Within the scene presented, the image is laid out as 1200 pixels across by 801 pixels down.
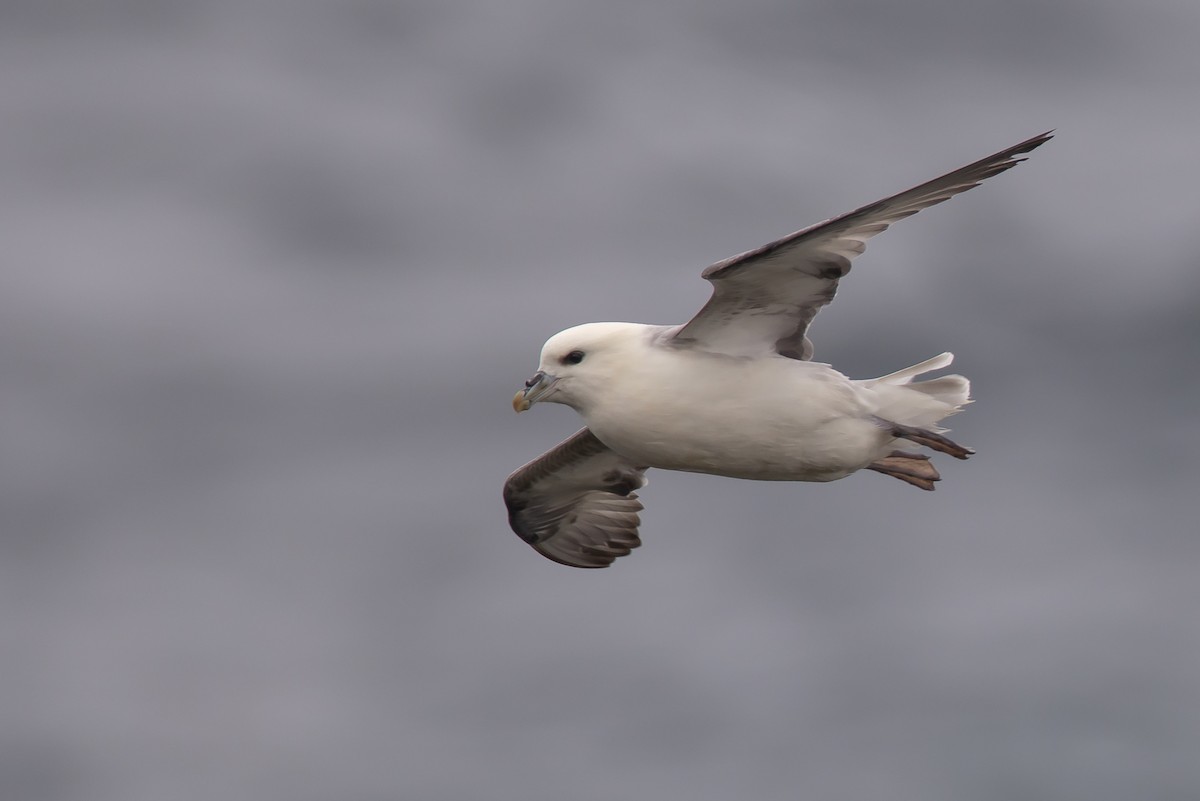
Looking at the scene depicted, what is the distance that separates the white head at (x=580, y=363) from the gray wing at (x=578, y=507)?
2.57m


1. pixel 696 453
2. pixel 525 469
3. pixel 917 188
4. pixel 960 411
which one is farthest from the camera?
pixel 525 469

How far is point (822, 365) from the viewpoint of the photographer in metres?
8.97

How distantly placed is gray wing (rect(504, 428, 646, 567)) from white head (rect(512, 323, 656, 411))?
2.57 m

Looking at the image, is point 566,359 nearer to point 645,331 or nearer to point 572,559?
point 645,331

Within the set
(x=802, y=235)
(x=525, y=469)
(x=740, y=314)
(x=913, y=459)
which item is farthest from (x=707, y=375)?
(x=525, y=469)

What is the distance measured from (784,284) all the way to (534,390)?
4.37 ft

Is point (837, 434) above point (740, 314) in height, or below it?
below

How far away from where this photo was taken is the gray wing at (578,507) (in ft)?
Answer: 37.9

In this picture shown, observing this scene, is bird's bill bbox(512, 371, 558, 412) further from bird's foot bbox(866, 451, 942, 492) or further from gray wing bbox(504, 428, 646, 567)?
gray wing bbox(504, 428, 646, 567)

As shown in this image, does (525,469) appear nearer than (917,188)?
No

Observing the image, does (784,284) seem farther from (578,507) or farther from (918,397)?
(578,507)

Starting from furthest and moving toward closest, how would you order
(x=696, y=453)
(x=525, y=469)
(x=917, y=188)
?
(x=525, y=469) → (x=696, y=453) → (x=917, y=188)

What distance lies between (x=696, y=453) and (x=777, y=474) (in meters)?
0.50

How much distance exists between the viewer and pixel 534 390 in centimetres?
884
